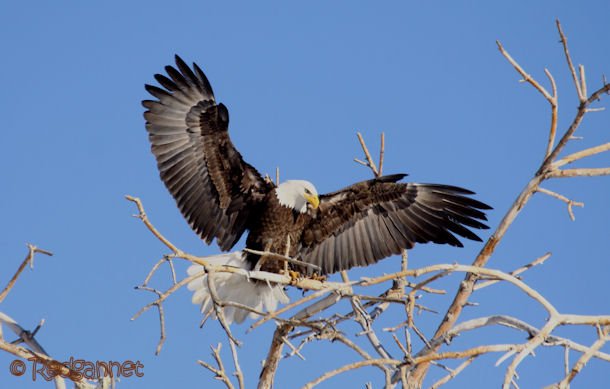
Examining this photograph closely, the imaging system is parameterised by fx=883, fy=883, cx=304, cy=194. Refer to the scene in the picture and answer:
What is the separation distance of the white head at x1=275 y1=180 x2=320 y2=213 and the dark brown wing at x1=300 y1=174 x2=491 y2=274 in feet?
1.02

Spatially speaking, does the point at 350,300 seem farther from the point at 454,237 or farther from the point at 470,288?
the point at 454,237

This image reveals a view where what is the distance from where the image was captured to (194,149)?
7.11 meters

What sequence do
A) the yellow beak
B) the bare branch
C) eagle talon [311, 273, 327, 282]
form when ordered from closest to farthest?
the bare branch < eagle talon [311, 273, 327, 282] < the yellow beak

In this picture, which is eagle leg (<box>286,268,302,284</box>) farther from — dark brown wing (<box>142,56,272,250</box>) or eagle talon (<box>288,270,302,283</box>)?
dark brown wing (<box>142,56,272,250</box>)

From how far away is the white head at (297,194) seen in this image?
704cm

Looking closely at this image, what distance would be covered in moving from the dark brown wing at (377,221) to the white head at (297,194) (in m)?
0.31

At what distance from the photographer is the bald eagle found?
7059 mm

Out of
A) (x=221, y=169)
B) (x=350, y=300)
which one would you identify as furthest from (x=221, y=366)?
(x=221, y=169)

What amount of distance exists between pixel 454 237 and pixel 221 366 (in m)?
2.94

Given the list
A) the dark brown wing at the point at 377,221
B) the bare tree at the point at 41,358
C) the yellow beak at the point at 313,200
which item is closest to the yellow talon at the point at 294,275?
the yellow beak at the point at 313,200

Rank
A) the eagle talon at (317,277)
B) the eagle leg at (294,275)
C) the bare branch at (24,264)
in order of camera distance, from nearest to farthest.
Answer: the bare branch at (24,264) → the eagle leg at (294,275) → the eagle talon at (317,277)

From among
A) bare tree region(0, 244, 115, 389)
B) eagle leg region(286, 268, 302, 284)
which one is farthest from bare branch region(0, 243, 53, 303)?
eagle leg region(286, 268, 302, 284)

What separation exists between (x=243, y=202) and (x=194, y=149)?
591 millimetres

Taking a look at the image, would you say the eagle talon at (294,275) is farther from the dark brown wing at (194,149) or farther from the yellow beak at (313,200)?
the dark brown wing at (194,149)
